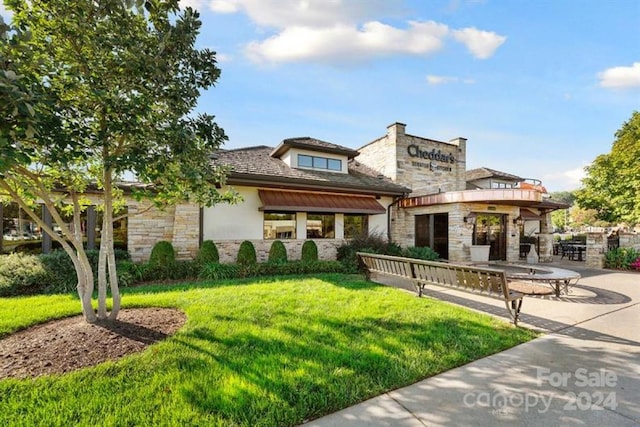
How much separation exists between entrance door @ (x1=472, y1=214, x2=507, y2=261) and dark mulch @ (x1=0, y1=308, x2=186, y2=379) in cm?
1596

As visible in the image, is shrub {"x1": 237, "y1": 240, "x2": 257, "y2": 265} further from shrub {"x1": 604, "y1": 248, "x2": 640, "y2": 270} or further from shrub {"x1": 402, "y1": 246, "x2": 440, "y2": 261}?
shrub {"x1": 604, "y1": 248, "x2": 640, "y2": 270}

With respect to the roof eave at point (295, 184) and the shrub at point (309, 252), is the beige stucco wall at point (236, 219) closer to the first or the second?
the roof eave at point (295, 184)

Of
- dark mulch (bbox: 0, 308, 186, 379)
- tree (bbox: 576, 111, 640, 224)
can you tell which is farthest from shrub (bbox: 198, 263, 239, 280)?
tree (bbox: 576, 111, 640, 224)

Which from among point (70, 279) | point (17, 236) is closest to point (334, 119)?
point (70, 279)

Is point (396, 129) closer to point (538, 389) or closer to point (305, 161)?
point (305, 161)

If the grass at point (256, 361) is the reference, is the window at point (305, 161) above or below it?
above

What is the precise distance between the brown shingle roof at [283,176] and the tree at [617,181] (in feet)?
61.4

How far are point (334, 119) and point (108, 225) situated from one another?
38.2 feet

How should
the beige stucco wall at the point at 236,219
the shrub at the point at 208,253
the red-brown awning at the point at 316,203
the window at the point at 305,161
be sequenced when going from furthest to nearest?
1. the window at the point at 305,161
2. the red-brown awning at the point at 316,203
3. the beige stucco wall at the point at 236,219
4. the shrub at the point at 208,253

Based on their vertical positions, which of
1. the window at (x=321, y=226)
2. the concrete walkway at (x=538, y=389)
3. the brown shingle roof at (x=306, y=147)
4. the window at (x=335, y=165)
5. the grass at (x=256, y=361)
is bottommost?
the concrete walkway at (x=538, y=389)

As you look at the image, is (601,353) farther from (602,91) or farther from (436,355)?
(602,91)

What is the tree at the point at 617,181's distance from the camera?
2069 cm

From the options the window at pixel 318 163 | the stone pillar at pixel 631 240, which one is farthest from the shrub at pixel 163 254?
the stone pillar at pixel 631 240

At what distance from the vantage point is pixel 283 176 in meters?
13.2
